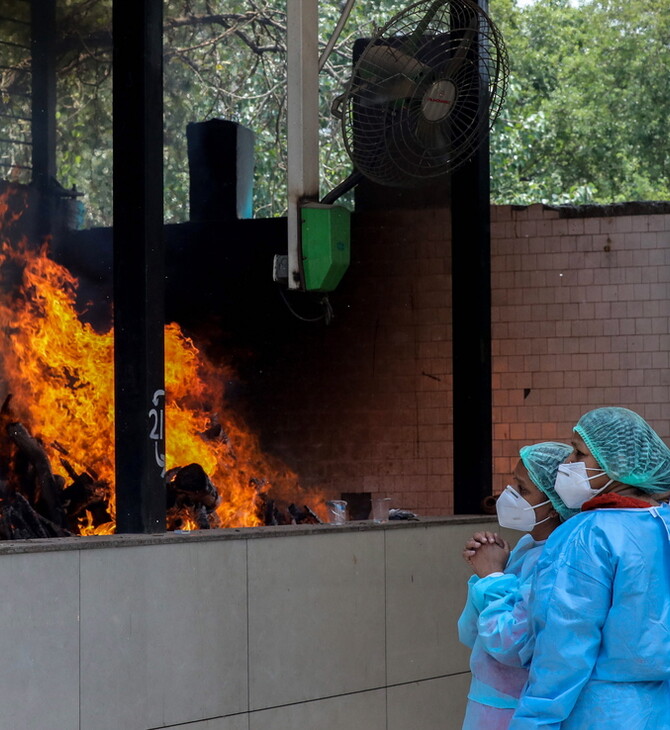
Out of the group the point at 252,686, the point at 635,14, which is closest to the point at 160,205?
the point at 252,686

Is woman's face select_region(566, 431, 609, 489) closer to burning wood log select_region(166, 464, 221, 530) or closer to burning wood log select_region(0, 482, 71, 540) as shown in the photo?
burning wood log select_region(0, 482, 71, 540)

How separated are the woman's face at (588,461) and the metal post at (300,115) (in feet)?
7.80

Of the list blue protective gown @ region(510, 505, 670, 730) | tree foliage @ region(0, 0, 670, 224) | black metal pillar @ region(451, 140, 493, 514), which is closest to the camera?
blue protective gown @ region(510, 505, 670, 730)

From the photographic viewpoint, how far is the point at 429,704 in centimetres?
587

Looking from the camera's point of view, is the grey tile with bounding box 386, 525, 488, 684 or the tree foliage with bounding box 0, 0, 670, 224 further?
the tree foliage with bounding box 0, 0, 670, 224

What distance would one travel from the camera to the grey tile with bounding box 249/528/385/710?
5.01 metres

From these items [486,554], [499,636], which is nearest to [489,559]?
[486,554]

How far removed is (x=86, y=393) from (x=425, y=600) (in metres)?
2.42

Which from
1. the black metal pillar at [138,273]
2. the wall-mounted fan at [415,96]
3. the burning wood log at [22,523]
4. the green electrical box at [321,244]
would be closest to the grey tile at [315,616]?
the black metal pillar at [138,273]

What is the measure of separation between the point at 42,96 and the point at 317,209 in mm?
4439

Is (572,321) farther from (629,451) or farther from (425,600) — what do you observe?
(629,451)

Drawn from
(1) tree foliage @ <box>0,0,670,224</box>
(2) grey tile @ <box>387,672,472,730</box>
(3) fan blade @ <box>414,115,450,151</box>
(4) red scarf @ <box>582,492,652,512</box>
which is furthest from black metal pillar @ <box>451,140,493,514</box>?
(4) red scarf @ <box>582,492,652,512</box>

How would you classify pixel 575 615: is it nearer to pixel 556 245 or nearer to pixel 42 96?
pixel 556 245

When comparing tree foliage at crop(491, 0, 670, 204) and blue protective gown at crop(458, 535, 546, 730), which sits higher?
tree foliage at crop(491, 0, 670, 204)
